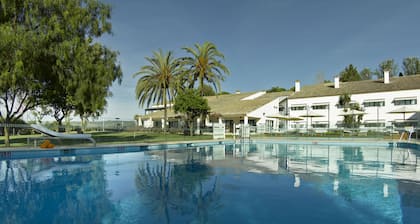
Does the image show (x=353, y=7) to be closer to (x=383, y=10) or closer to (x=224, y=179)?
(x=383, y=10)

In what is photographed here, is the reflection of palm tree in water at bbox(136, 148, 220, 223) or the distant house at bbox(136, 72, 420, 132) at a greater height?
the distant house at bbox(136, 72, 420, 132)

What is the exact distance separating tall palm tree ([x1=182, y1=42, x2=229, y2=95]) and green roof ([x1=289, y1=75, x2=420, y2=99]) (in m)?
15.0

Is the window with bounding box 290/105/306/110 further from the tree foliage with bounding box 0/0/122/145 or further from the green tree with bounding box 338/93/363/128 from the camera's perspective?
the tree foliage with bounding box 0/0/122/145

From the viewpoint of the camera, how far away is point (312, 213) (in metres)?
5.91

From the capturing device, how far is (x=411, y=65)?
53.9 m

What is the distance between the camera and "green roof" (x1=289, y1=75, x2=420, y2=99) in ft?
106

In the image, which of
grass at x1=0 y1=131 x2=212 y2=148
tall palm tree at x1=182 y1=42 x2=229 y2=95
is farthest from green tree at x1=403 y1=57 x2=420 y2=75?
grass at x1=0 y1=131 x2=212 y2=148

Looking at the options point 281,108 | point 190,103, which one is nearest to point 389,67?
point 281,108

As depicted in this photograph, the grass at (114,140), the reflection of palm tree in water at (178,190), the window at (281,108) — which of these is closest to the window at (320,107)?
the window at (281,108)

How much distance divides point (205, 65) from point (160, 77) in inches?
179

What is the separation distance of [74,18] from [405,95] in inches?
1269

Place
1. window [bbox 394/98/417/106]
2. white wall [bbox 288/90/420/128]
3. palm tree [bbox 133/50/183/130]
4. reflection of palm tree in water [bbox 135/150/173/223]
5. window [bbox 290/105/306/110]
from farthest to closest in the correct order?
window [bbox 290/105/306/110] < white wall [bbox 288/90/420/128] < window [bbox 394/98/417/106] < palm tree [bbox 133/50/183/130] < reflection of palm tree in water [bbox 135/150/173/223]

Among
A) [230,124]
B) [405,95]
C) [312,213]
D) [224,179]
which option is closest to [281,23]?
[230,124]

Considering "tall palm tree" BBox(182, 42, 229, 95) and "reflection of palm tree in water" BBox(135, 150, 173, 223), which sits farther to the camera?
"tall palm tree" BBox(182, 42, 229, 95)
